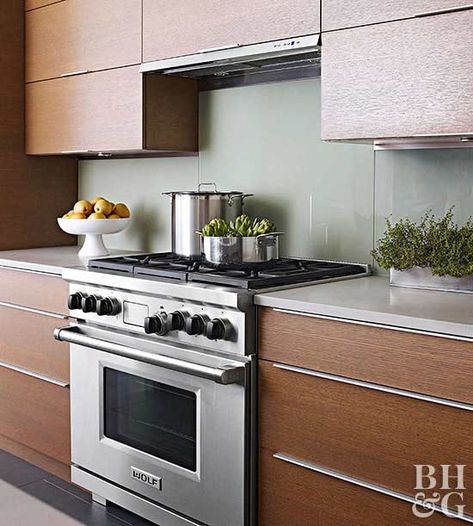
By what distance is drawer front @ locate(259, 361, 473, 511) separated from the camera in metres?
1.88

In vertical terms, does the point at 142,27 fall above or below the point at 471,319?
above

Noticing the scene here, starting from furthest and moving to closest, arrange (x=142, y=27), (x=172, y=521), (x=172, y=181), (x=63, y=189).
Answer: (x=63, y=189), (x=172, y=181), (x=142, y=27), (x=172, y=521)

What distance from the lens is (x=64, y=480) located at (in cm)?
317

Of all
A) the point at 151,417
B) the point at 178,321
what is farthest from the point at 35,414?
the point at 178,321

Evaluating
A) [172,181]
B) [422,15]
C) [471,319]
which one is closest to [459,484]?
[471,319]

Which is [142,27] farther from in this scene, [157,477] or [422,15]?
[157,477]

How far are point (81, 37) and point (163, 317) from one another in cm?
151

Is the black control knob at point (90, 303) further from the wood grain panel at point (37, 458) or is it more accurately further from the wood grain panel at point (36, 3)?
the wood grain panel at point (36, 3)

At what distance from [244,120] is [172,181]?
518 millimetres

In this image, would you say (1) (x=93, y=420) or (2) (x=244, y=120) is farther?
(2) (x=244, y=120)

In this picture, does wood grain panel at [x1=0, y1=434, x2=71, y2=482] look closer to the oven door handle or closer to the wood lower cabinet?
the oven door handle

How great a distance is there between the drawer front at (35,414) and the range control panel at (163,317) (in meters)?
0.44

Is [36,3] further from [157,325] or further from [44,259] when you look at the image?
[157,325]

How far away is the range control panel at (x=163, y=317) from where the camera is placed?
230 centimetres
